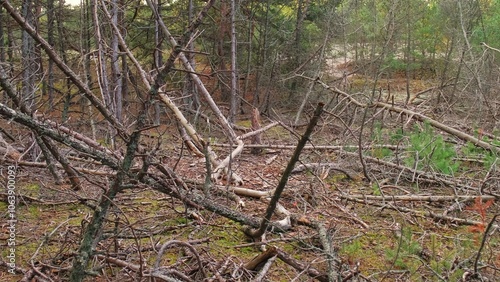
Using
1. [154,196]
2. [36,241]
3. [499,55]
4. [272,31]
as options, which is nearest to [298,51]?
[272,31]

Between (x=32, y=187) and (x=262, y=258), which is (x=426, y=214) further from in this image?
(x=32, y=187)

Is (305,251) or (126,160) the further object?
(305,251)

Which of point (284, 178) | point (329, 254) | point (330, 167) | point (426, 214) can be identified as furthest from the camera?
point (330, 167)

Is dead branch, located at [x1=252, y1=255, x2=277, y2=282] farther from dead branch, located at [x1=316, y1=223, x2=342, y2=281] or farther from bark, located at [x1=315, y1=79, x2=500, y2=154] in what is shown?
bark, located at [x1=315, y1=79, x2=500, y2=154]

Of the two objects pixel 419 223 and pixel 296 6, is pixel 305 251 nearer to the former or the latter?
pixel 419 223

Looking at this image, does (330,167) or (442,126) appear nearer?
(330,167)

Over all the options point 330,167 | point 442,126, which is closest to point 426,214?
point 330,167

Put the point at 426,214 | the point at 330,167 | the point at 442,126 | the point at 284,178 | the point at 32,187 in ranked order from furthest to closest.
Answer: the point at 442,126 < the point at 330,167 < the point at 32,187 < the point at 426,214 < the point at 284,178

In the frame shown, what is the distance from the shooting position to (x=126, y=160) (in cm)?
253

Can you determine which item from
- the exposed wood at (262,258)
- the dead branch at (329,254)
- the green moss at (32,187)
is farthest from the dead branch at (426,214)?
the green moss at (32,187)

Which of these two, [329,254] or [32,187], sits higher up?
[329,254]

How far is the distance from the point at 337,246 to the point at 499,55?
15.6 metres

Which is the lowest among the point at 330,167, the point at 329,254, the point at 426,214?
the point at 426,214

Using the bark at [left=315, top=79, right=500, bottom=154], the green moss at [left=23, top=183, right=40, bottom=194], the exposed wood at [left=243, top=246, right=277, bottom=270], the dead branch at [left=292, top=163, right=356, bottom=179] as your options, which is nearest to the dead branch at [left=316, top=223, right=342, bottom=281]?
the exposed wood at [left=243, top=246, right=277, bottom=270]
